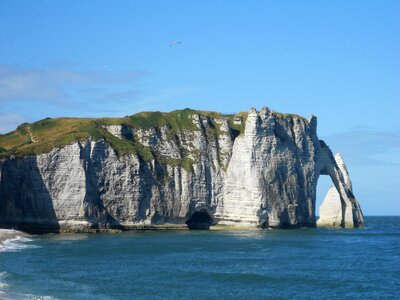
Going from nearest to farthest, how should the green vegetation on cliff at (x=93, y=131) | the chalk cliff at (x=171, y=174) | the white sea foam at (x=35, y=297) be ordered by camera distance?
the white sea foam at (x=35, y=297)
the chalk cliff at (x=171, y=174)
the green vegetation on cliff at (x=93, y=131)

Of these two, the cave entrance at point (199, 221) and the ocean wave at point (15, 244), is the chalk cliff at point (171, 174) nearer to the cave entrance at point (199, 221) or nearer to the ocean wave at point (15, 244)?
the cave entrance at point (199, 221)

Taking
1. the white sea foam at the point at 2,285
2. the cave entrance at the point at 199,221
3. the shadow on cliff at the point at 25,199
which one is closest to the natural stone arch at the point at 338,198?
the cave entrance at the point at 199,221

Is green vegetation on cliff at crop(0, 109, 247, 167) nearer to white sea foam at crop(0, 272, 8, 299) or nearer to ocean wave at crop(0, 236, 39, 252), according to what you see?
ocean wave at crop(0, 236, 39, 252)

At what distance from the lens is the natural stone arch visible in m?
100

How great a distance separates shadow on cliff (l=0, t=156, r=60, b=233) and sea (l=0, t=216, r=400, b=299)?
6.45m

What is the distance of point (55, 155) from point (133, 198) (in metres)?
11.7

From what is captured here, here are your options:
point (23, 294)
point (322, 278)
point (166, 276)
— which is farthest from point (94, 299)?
point (322, 278)

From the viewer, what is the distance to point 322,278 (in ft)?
140

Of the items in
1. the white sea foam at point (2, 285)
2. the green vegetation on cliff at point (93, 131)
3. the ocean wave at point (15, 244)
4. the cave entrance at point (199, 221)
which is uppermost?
the green vegetation on cliff at point (93, 131)

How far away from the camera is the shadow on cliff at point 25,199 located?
254 feet

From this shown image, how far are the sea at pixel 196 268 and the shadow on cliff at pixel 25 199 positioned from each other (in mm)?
6445

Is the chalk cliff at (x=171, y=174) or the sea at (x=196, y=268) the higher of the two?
the chalk cliff at (x=171, y=174)

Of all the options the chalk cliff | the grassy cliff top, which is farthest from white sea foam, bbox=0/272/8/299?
the grassy cliff top

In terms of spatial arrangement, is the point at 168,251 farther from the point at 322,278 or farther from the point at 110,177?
the point at 110,177
